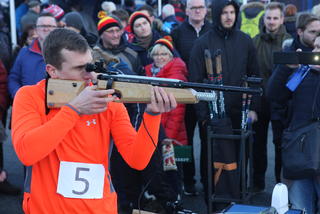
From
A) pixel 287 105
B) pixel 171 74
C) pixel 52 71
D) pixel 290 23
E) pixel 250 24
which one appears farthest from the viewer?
pixel 250 24

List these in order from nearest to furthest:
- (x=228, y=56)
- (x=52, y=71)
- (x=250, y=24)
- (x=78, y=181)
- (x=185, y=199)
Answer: (x=78, y=181) < (x=52, y=71) < (x=228, y=56) < (x=185, y=199) < (x=250, y=24)

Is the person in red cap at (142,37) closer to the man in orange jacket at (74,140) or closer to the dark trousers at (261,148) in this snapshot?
the dark trousers at (261,148)

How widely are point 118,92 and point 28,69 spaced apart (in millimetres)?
2878

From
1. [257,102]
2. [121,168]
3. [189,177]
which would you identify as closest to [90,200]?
[121,168]

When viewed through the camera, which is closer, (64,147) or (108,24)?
(64,147)

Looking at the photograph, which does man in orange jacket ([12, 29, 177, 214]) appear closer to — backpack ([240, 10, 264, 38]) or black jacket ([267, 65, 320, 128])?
black jacket ([267, 65, 320, 128])

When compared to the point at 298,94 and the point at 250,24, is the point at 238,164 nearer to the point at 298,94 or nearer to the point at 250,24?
the point at 298,94

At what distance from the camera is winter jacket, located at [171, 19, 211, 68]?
19.2 ft

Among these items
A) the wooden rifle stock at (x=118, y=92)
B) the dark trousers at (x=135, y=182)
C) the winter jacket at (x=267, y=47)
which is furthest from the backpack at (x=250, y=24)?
the wooden rifle stock at (x=118, y=92)

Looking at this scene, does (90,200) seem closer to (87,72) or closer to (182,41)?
(87,72)

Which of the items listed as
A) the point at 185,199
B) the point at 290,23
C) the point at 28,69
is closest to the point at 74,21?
the point at 28,69

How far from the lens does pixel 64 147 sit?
7.87 ft

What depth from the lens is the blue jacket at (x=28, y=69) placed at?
5.02m

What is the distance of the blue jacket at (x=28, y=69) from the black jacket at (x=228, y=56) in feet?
4.83
